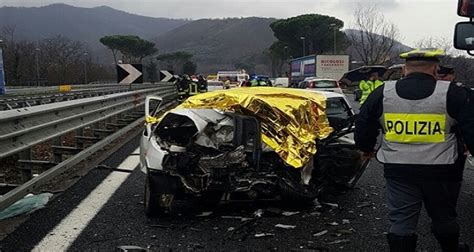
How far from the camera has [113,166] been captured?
834cm

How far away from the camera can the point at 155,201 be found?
17.2 feet

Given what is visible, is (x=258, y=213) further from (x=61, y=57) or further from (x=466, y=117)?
(x=61, y=57)

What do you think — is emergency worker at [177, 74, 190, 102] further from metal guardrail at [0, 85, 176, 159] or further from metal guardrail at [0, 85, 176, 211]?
metal guardrail at [0, 85, 176, 211]

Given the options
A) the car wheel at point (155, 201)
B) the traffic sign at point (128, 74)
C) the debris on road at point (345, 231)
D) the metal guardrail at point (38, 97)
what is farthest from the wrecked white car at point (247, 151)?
the traffic sign at point (128, 74)

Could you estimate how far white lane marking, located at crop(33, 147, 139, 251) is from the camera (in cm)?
444

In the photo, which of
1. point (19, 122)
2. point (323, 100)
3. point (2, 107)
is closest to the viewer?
point (19, 122)

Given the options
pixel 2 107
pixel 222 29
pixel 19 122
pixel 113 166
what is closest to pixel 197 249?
pixel 19 122

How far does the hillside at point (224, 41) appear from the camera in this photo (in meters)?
140

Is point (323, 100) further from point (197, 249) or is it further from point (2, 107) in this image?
point (2, 107)

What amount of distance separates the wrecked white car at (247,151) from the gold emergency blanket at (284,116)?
0.03 feet

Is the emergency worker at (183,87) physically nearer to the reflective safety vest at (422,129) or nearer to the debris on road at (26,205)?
the debris on road at (26,205)

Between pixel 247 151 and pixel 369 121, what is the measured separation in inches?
75.6

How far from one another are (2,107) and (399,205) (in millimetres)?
13686

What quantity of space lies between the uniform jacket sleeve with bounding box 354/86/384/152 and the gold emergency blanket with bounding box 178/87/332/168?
1.46 meters
